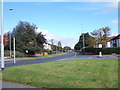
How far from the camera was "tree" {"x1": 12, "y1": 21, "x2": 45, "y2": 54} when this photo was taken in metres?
52.5

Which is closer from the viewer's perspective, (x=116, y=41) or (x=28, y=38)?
(x=28, y=38)

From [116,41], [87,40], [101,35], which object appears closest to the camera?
[101,35]

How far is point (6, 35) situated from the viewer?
182 feet

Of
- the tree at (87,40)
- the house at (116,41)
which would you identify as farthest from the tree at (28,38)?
the house at (116,41)

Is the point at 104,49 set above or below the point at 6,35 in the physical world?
below

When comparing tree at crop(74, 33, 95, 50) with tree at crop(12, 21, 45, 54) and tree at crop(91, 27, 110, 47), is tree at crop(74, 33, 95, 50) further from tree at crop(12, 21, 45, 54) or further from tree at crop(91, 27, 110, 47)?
tree at crop(12, 21, 45, 54)

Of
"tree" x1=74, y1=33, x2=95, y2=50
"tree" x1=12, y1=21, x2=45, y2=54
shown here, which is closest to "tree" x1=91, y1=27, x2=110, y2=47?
"tree" x1=74, y1=33, x2=95, y2=50

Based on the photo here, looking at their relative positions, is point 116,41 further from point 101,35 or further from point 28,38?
point 28,38

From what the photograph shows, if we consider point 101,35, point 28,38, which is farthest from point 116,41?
point 28,38

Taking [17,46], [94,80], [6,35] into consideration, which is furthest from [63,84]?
[6,35]

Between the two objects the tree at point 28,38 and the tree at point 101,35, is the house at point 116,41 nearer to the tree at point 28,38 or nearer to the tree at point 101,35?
the tree at point 101,35

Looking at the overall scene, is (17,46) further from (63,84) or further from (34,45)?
(63,84)

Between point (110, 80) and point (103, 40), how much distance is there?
136 ft

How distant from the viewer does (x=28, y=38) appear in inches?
2121
